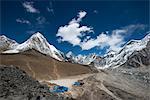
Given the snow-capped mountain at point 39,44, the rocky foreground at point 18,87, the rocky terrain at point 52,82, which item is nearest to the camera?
the rocky foreground at point 18,87

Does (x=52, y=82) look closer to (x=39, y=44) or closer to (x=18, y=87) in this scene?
(x=18, y=87)

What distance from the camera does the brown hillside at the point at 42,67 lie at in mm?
72825

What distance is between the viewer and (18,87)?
30.8 meters

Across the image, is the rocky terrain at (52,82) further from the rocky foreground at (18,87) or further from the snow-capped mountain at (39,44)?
the snow-capped mountain at (39,44)

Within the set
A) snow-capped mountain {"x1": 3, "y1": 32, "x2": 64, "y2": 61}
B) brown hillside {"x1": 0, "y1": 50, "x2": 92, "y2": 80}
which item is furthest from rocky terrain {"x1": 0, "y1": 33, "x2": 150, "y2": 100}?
snow-capped mountain {"x1": 3, "y1": 32, "x2": 64, "y2": 61}

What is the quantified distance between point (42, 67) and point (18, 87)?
4743 cm

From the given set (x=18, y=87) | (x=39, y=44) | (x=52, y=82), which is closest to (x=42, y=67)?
(x=52, y=82)

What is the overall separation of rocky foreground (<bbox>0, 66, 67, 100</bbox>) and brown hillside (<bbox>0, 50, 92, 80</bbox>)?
35.9 m

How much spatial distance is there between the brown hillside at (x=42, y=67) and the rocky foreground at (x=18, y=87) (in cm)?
3592

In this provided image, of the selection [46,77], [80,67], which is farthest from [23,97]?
[80,67]

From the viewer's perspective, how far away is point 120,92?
62.5 meters

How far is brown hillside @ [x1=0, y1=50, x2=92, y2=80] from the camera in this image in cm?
7282

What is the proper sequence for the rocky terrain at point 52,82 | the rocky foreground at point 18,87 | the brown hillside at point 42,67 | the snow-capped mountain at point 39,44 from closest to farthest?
the rocky foreground at point 18,87, the rocky terrain at point 52,82, the brown hillside at point 42,67, the snow-capped mountain at point 39,44

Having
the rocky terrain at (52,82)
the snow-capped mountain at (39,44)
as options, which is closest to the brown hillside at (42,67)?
the rocky terrain at (52,82)
